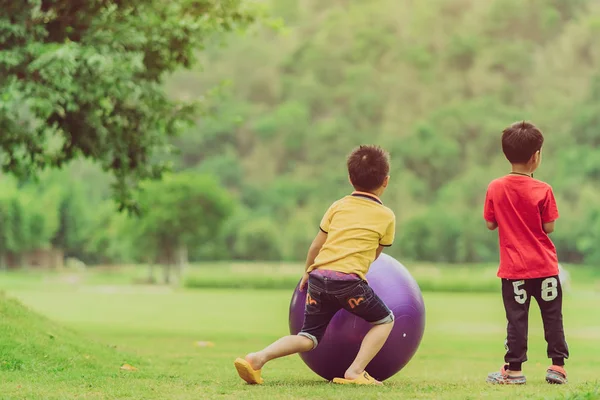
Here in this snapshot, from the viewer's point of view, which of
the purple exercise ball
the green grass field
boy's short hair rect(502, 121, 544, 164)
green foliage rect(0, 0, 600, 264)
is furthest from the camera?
green foliage rect(0, 0, 600, 264)

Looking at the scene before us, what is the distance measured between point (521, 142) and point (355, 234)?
1541mm

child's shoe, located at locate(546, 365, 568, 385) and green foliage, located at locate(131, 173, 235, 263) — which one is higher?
green foliage, located at locate(131, 173, 235, 263)

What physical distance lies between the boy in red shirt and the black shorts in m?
0.99

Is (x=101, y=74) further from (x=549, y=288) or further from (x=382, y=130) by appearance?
(x=382, y=130)

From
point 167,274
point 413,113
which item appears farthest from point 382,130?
point 167,274

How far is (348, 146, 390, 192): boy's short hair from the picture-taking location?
23.6 ft

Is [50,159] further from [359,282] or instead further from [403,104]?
[403,104]

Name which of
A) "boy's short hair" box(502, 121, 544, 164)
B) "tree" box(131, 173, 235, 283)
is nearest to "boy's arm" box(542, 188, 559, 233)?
"boy's short hair" box(502, 121, 544, 164)

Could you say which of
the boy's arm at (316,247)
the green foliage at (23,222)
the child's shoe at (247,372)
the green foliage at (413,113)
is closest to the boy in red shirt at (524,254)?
the boy's arm at (316,247)

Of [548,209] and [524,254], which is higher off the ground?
[548,209]

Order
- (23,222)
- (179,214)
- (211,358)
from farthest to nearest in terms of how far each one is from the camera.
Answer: (23,222)
(179,214)
(211,358)

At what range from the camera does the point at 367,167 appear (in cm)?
721

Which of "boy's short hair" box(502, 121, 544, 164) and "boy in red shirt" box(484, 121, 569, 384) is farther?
"boy's short hair" box(502, 121, 544, 164)

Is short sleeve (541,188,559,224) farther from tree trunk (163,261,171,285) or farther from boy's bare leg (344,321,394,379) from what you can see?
tree trunk (163,261,171,285)
